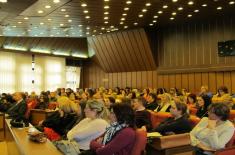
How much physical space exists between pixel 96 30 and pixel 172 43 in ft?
14.9

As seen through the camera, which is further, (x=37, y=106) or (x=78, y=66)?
(x=78, y=66)

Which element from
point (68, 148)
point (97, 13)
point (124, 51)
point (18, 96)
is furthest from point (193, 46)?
point (68, 148)

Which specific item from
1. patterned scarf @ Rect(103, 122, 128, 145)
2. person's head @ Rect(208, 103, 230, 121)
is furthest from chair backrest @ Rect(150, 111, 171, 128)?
patterned scarf @ Rect(103, 122, 128, 145)

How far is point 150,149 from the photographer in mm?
4281

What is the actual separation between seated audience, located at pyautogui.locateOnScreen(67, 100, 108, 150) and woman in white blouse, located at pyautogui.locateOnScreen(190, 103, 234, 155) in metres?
1.18

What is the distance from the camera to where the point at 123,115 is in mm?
3143

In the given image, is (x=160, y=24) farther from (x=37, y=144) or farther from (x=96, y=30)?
(x=37, y=144)

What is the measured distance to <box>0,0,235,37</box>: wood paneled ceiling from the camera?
414 inches

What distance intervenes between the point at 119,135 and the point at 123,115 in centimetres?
24

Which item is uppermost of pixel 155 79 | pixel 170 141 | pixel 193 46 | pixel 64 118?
pixel 193 46

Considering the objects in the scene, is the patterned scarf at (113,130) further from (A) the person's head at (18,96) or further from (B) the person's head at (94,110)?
(A) the person's head at (18,96)

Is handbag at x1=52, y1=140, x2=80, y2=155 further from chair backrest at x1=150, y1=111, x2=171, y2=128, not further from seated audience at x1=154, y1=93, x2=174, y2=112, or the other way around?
seated audience at x1=154, y1=93, x2=174, y2=112

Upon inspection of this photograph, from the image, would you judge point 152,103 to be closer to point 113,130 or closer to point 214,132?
point 214,132

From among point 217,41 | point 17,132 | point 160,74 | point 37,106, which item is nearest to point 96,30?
point 160,74
